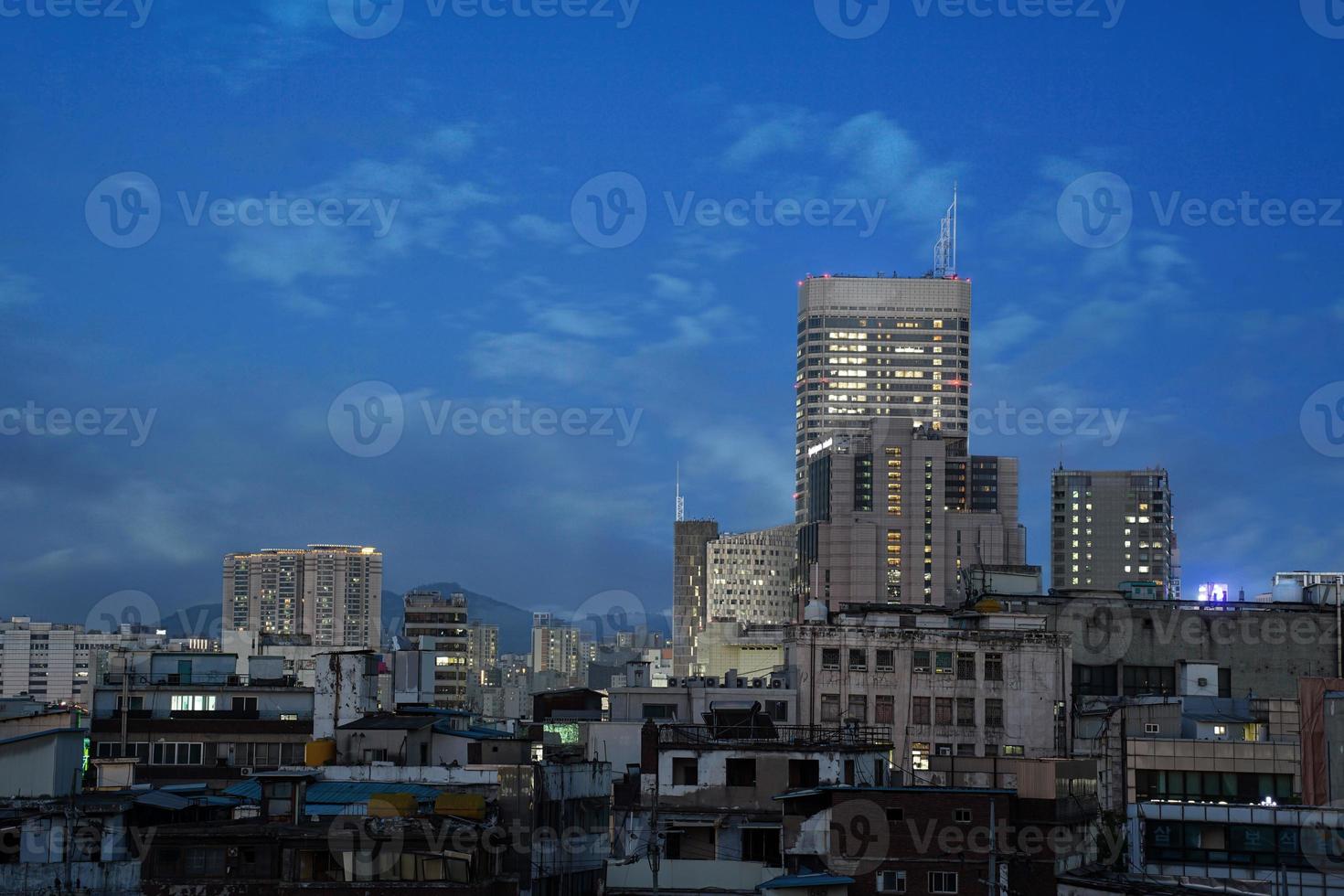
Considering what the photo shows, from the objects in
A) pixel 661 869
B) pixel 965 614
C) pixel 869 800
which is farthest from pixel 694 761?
pixel 965 614

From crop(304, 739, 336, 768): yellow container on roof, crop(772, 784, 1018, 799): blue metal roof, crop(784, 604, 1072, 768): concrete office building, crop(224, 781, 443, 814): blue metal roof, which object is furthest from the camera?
crop(784, 604, 1072, 768): concrete office building

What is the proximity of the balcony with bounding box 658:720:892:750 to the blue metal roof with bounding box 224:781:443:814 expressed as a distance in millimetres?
9103

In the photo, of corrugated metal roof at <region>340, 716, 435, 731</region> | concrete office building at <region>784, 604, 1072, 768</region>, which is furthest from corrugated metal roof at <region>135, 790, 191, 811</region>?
concrete office building at <region>784, 604, 1072, 768</region>

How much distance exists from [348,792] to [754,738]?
50.5ft

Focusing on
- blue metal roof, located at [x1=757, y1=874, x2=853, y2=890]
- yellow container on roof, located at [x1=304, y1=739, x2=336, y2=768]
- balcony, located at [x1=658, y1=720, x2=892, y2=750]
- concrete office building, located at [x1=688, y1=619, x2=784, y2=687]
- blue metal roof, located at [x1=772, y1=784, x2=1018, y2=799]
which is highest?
concrete office building, located at [x1=688, y1=619, x2=784, y2=687]

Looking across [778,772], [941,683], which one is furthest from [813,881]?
[941,683]

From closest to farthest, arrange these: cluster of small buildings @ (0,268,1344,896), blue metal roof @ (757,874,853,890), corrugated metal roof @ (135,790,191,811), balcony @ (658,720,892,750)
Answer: cluster of small buildings @ (0,268,1344,896) → blue metal roof @ (757,874,853,890) → corrugated metal roof @ (135,790,191,811) → balcony @ (658,720,892,750)

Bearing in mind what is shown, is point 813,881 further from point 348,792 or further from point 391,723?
point 391,723

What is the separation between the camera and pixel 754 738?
2537 inches

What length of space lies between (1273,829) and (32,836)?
30.7m

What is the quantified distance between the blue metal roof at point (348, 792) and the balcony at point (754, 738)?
9103 millimetres

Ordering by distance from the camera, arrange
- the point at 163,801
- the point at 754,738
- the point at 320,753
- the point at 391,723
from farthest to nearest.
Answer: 1. the point at 391,723
2. the point at 320,753
3. the point at 754,738
4. the point at 163,801

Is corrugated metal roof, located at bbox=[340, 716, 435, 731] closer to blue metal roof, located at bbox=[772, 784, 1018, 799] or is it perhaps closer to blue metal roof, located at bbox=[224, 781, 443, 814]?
blue metal roof, located at bbox=[224, 781, 443, 814]

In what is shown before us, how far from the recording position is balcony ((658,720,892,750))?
61125 mm
